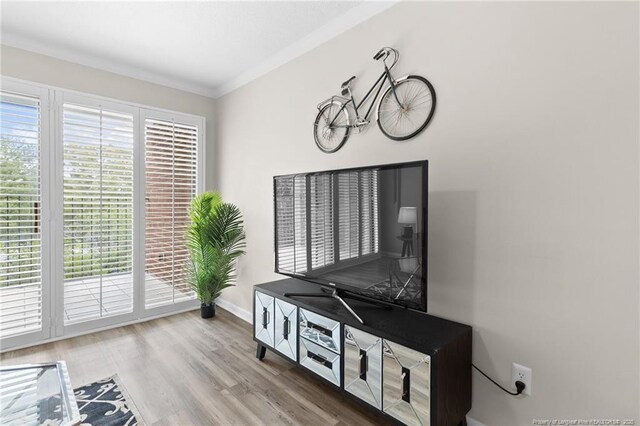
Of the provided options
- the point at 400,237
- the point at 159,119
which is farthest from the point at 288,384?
the point at 159,119

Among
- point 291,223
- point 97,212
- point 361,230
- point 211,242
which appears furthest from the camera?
point 211,242

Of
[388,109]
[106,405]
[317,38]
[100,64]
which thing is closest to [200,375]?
[106,405]

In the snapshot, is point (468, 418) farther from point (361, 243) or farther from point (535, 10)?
point (535, 10)

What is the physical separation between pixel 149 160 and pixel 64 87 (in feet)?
3.01

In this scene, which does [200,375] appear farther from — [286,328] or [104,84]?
[104,84]

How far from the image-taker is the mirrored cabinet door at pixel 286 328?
214 cm

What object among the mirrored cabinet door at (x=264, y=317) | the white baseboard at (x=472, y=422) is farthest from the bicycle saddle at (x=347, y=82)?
the white baseboard at (x=472, y=422)

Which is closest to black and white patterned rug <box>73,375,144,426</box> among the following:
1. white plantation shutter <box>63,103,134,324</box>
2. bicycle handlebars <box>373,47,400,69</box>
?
white plantation shutter <box>63,103,134,324</box>

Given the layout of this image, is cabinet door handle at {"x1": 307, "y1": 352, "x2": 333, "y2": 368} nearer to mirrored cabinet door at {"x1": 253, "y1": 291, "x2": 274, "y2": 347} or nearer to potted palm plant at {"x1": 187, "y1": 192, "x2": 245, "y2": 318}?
mirrored cabinet door at {"x1": 253, "y1": 291, "x2": 274, "y2": 347}

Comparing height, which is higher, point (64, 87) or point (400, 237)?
point (64, 87)

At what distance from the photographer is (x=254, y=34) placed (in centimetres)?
252

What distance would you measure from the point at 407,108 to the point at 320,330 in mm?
1527

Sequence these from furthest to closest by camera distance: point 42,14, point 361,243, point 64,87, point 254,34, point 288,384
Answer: point 64,87 → point 254,34 → point 42,14 → point 288,384 → point 361,243

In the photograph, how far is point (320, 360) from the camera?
198 cm
